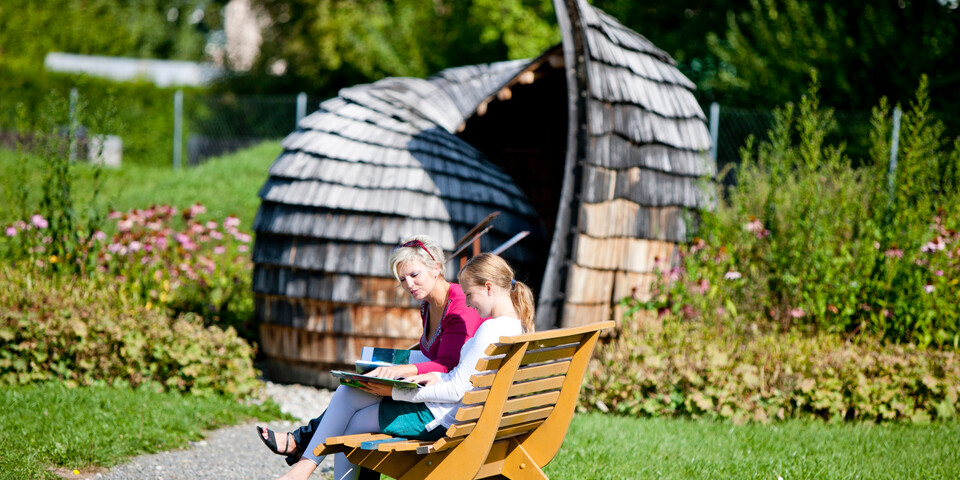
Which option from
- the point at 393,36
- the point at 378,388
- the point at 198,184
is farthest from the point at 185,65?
the point at 378,388

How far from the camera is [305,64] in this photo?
20391 millimetres

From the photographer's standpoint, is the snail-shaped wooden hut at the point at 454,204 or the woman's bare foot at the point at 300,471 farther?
the snail-shaped wooden hut at the point at 454,204

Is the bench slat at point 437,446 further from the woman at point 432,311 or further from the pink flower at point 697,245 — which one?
the pink flower at point 697,245

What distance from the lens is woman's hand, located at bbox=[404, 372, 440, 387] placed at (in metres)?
3.02

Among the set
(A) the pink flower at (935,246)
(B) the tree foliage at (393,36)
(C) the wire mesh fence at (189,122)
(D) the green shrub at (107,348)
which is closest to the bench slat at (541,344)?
(D) the green shrub at (107,348)

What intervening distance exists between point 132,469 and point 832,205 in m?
5.10

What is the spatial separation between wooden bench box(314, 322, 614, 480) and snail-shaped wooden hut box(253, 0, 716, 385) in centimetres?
199

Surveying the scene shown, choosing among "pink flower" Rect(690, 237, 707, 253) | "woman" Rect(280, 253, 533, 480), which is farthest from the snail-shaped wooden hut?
"woman" Rect(280, 253, 533, 480)

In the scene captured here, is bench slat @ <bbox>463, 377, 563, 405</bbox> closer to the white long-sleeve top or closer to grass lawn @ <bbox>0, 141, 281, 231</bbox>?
the white long-sleeve top

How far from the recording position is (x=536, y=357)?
9.55ft

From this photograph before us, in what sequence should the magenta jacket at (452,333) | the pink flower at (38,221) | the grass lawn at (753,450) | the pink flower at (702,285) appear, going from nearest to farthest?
the magenta jacket at (452,333), the grass lawn at (753,450), the pink flower at (702,285), the pink flower at (38,221)

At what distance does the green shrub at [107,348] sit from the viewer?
17.4 feet

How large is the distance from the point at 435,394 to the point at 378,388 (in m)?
0.22

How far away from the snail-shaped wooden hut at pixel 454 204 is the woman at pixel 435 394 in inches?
75.6
